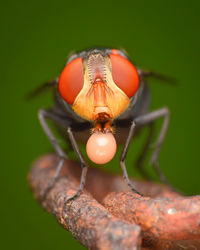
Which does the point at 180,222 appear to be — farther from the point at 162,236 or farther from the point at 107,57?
the point at 107,57

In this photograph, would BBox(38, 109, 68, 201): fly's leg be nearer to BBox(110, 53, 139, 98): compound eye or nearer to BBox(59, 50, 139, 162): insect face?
BBox(59, 50, 139, 162): insect face

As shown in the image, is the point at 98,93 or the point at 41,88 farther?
the point at 41,88

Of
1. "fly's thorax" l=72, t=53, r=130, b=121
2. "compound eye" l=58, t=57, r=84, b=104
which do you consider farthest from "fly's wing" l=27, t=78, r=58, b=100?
"fly's thorax" l=72, t=53, r=130, b=121

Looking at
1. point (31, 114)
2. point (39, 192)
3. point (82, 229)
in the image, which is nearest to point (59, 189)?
point (39, 192)

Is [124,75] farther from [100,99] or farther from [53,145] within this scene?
[53,145]

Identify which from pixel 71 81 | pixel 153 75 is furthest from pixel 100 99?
pixel 153 75
